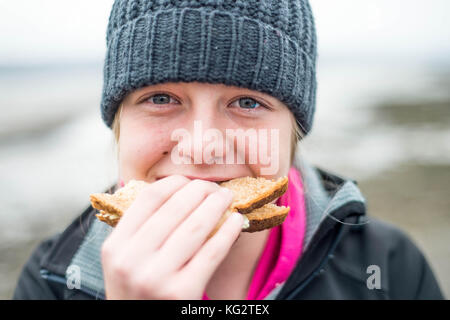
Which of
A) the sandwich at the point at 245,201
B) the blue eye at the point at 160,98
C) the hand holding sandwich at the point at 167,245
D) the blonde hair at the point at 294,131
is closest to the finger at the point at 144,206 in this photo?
the hand holding sandwich at the point at 167,245

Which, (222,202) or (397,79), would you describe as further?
(397,79)

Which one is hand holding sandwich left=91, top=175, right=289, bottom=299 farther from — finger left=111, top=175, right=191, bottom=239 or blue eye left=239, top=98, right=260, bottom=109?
blue eye left=239, top=98, right=260, bottom=109

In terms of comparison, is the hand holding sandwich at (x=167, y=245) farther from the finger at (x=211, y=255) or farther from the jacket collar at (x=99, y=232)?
the jacket collar at (x=99, y=232)

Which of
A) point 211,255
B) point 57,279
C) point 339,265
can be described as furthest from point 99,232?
point 339,265

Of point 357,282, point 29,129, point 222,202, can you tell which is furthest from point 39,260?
point 29,129

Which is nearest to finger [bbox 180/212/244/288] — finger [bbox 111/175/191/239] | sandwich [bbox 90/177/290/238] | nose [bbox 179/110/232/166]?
sandwich [bbox 90/177/290/238]

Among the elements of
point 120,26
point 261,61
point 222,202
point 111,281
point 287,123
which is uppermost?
point 120,26

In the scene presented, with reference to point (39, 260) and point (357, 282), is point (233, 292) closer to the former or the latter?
point (357, 282)
